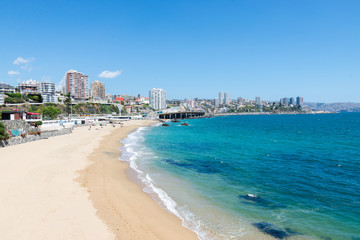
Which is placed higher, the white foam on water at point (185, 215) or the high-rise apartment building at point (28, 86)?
the high-rise apartment building at point (28, 86)

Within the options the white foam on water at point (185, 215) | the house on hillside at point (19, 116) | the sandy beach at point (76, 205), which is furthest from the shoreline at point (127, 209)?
the house on hillside at point (19, 116)

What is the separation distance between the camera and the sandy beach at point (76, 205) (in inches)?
529

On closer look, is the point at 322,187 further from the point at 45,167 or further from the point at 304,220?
the point at 45,167

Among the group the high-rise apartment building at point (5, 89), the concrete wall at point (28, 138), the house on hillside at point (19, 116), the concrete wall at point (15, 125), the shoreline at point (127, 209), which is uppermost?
the high-rise apartment building at point (5, 89)

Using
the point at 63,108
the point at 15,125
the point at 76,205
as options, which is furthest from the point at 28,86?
the point at 76,205

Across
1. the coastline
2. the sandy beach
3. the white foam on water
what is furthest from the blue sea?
the sandy beach

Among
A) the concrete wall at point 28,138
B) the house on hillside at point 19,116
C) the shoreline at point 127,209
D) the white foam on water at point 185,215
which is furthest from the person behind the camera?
the house on hillside at point 19,116

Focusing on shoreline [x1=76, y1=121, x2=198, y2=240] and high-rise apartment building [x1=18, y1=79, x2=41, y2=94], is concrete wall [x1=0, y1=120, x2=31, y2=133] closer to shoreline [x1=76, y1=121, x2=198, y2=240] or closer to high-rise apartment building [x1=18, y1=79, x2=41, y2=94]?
shoreline [x1=76, y1=121, x2=198, y2=240]

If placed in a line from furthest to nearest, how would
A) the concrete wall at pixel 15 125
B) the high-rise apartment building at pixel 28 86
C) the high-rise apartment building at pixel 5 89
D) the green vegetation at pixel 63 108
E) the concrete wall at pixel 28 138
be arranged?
the high-rise apartment building at pixel 28 86, the high-rise apartment building at pixel 5 89, the green vegetation at pixel 63 108, the concrete wall at pixel 15 125, the concrete wall at pixel 28 138

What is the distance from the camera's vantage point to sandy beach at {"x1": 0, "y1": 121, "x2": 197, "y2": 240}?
44.1ft

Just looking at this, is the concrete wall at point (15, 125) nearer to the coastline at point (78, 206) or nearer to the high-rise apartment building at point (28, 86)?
the coastline at point (78, 206)

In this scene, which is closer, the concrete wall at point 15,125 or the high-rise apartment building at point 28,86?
the concrete wall at point 15,125

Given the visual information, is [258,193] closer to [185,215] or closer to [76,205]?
[185,215]

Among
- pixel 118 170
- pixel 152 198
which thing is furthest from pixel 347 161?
pixel 118 170
